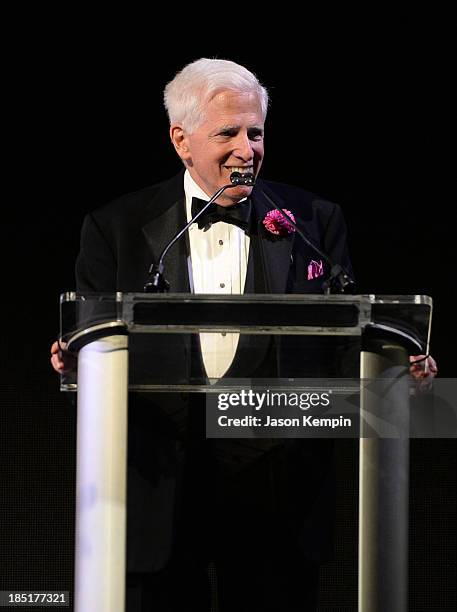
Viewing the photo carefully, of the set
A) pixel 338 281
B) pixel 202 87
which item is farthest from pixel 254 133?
pixel 338 281

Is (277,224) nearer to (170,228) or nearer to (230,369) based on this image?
(170,228)

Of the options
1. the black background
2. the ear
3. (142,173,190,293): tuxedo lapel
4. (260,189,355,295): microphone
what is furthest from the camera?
the black background

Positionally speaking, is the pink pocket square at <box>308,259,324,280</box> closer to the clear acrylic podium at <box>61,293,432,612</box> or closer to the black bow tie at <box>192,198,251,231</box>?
the black bow tie at <box>192,198,251,231</box>

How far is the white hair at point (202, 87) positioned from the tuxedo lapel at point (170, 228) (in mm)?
123

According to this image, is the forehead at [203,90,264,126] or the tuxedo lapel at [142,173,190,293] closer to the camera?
the tuxedo lapel at [142,173,190,293]

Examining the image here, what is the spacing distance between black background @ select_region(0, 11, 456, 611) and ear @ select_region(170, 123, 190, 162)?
2.29 feet

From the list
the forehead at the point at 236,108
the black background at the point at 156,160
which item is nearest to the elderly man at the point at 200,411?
the forehead at the point at 236,108

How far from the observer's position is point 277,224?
2113mm

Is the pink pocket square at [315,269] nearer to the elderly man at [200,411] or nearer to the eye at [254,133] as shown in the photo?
the elderly man at [200,411]

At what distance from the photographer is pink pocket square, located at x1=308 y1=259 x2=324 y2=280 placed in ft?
6.81

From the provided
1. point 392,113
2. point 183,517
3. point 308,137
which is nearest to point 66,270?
point 308,137

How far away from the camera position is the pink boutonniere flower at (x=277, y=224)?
2096 mm

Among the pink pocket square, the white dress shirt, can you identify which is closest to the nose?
the white dress shirt

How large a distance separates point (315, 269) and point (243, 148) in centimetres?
28
